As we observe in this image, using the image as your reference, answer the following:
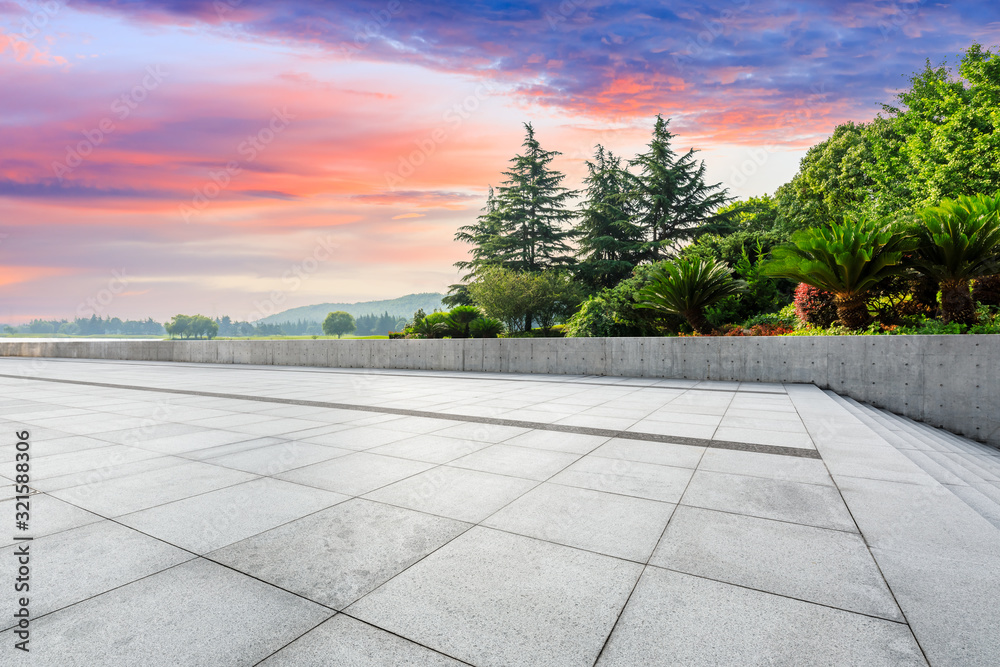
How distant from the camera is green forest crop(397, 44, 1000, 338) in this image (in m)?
10.6

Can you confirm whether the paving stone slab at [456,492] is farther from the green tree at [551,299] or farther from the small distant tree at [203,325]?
the small distant tree at [203,325]

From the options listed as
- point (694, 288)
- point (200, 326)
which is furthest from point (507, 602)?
point (200, 326)

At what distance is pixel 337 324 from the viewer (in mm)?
148250

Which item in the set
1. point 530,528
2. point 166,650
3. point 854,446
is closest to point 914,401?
point 854,446

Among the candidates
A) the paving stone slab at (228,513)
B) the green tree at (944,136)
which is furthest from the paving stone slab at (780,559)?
the green tree at (944,136)

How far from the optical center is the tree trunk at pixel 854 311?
11.2m

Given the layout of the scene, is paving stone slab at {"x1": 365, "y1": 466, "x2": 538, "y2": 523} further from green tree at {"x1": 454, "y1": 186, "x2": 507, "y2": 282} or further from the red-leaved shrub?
green tree at {"x1": 454, "y1": 186, "x2": 507, "y2": 282}

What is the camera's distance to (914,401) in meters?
9.55

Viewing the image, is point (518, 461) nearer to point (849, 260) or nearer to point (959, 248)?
point (849, 260)

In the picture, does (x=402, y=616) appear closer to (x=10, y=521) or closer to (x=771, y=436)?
(x=10, y=521)

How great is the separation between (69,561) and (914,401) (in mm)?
12547

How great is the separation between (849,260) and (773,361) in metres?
2.69

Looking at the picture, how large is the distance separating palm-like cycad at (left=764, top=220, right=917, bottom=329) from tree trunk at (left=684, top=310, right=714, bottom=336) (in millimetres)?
2986

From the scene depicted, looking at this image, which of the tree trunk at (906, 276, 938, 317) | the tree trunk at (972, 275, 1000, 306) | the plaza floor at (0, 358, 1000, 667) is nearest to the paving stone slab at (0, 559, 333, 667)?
the plaza floor at (0, 358, 1000, 667)
